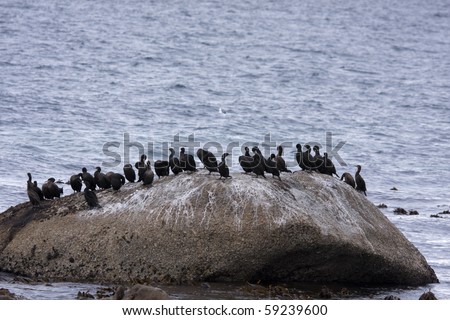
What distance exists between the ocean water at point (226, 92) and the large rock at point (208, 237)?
1.29 meters

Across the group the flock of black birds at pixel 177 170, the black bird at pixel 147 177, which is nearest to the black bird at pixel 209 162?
the flock of black birds at pixel 177 170

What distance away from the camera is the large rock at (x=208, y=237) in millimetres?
18750

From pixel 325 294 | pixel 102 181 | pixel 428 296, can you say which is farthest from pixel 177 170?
pixel 428 296

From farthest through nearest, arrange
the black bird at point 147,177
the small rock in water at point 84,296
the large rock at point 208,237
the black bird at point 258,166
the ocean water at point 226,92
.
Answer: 1. the ocean water at point 226,92
2. the black bird at point 258,166
3. the black bird at point 147,177
4. the large rock at point 208,237
5. the small rock in water at point 84,296

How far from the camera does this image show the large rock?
18750mm

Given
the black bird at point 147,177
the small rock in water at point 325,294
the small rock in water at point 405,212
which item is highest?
the black bird at point 147,177

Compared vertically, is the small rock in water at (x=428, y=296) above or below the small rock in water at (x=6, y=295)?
below

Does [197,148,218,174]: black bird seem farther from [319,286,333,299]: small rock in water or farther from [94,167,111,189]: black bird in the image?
[319,286,333,299]: small rock in water

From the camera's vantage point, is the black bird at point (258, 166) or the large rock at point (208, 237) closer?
the large rock at point (208, 237)

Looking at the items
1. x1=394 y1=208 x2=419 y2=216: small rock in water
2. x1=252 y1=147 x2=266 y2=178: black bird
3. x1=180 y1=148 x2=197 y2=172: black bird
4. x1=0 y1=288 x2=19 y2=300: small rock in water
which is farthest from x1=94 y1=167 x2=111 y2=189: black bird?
x1=394 y1=208 x2=419 y2=216: small rock in water

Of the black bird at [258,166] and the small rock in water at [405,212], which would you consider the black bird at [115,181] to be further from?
the small rock in water at [405,212]

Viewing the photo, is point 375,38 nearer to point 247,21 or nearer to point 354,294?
point 247,21

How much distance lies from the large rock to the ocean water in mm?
1295

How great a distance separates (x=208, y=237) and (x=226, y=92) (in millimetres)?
43777
